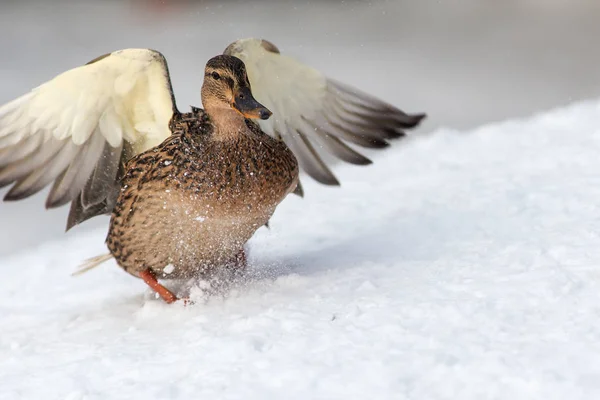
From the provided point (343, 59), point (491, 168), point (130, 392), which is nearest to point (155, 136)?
point (130, 392)

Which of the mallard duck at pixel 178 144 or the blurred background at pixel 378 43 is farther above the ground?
the mallard duck at pixel 178 144

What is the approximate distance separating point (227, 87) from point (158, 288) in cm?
82

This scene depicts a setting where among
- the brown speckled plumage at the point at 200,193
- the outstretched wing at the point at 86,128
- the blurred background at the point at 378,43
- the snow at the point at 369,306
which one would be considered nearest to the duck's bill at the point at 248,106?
the brown speckled plumage at the point at 200,193

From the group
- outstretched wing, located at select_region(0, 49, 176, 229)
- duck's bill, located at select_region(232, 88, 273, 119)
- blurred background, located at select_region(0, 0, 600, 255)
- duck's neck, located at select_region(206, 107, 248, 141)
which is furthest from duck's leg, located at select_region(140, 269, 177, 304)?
blurred background, located at select_region(0, 0, 600, 255)

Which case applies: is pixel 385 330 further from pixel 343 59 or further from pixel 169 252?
pixel 343 59

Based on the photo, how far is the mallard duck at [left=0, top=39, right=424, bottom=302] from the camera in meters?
3.33

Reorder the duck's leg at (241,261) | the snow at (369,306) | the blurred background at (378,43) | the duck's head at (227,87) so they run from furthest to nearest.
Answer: the blurred background at (378,43) < the duck's leg at (241,261) < the duck's head at (227,87) < the snow at (369,306)

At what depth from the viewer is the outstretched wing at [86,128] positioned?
354 centimetres

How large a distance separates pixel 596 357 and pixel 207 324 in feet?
4.28

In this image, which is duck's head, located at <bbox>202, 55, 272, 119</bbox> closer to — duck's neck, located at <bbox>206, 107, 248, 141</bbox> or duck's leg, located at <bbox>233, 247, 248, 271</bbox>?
duck's neck, located at <bbox>206, 107, 248, 141</bbox>

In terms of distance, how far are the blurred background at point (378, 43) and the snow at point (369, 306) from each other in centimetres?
219

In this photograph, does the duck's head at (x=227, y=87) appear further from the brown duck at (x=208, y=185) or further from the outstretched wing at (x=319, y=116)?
the outstretched wing at (x=319, y=116)

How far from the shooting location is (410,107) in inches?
323

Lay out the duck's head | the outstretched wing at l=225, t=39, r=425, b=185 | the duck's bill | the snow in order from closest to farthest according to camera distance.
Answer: the snow, the duck's bill, the duck's head, the outstretched wing at l=225, t=39, r=425, b=185
